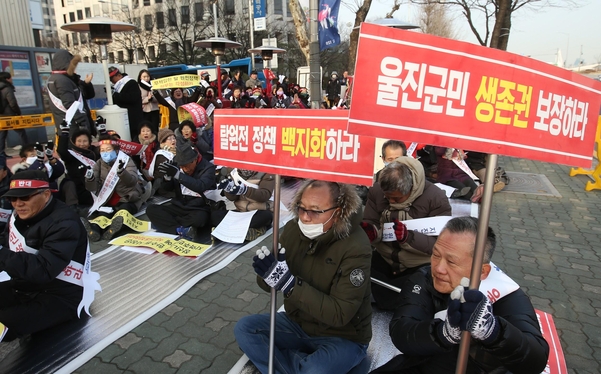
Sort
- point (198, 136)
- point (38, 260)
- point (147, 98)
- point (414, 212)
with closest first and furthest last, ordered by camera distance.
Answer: point (38, 260), point (414, 212), point (198, 136), point (147, 98)

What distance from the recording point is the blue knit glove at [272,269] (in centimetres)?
204

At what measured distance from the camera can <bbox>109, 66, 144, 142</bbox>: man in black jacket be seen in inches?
341

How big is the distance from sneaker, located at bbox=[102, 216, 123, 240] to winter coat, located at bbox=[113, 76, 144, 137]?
4560 mm

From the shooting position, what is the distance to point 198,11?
45625mm

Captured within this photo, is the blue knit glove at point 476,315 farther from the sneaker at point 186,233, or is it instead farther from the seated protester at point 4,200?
the seated protester at point 4,200

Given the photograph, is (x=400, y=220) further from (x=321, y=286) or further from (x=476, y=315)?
(x=476, y=315)

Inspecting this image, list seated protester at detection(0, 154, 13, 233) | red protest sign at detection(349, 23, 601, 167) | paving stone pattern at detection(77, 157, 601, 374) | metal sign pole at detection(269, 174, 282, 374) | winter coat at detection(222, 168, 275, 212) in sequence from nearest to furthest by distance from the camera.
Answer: red protest sign at detection(349, 23, 601, 167), metal sign pole at detection(269, 174, 282, 374), paving stone pattern at detection(77, 157, 601, 374), seated protester at detection(0, 154, 13, 233), winter coat at detection(222, 168, 275, 212)

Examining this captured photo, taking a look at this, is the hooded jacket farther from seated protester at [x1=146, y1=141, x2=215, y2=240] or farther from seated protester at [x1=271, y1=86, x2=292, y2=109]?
seated protester at [x1=271, y1=86, x2=292, y2=109]

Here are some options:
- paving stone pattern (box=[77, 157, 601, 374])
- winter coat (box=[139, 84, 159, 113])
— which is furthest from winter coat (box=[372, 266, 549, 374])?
winter coat (box=[139, 84, 159, 113])

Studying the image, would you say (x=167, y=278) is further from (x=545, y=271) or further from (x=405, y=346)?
(x=545, y=271)

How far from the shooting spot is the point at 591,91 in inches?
60.9

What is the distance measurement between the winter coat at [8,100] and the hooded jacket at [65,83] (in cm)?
310

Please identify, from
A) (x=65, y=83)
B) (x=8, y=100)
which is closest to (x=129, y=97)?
(x=65, y=83)

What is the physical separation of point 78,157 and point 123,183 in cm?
72
